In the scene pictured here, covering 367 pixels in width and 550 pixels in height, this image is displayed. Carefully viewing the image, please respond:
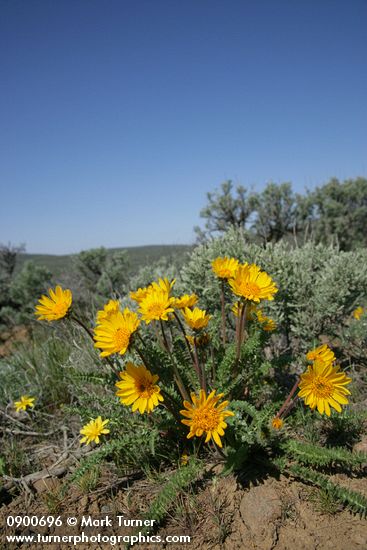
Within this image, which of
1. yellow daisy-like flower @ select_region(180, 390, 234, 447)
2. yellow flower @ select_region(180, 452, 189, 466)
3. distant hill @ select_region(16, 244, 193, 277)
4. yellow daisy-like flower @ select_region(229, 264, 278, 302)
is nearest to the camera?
yellow daisy-like flower @ select_region(180, 390, 234, 447)

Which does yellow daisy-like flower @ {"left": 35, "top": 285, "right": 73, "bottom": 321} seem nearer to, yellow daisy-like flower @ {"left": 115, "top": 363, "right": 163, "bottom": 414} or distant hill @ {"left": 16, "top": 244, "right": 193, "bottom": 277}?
yellow daisy-like flower @ {"left": 115, "top": 363, "right": 163, "bottom": 414}

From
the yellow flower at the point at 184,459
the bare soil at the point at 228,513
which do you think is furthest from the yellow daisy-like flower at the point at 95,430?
the yellow flower at the point at 184,459

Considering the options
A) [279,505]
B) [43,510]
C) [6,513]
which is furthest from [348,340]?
[6,513]

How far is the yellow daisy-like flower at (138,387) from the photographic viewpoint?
1.67m

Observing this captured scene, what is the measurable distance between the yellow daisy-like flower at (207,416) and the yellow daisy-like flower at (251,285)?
549mm

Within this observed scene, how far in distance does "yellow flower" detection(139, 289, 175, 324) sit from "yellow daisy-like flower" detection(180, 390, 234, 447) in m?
0.43

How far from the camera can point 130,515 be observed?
1.84 metres

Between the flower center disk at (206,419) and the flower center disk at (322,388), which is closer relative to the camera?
the flower center disk at (206,419)

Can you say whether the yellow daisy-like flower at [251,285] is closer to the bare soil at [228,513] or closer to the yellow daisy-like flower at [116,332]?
the yellow daisy-like flower at [116,332]

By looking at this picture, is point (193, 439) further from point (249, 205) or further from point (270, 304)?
point (249, 205)

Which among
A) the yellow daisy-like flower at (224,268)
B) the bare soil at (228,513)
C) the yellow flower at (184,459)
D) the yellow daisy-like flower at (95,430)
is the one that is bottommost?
the bare soil at (228,513)

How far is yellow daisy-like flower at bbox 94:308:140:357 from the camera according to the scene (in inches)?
64.1

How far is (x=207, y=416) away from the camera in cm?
159

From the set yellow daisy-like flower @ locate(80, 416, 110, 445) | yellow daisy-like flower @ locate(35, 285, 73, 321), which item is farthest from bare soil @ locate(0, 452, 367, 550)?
yellow daisy-like flower @ locate(35, 285, 73, 321)
